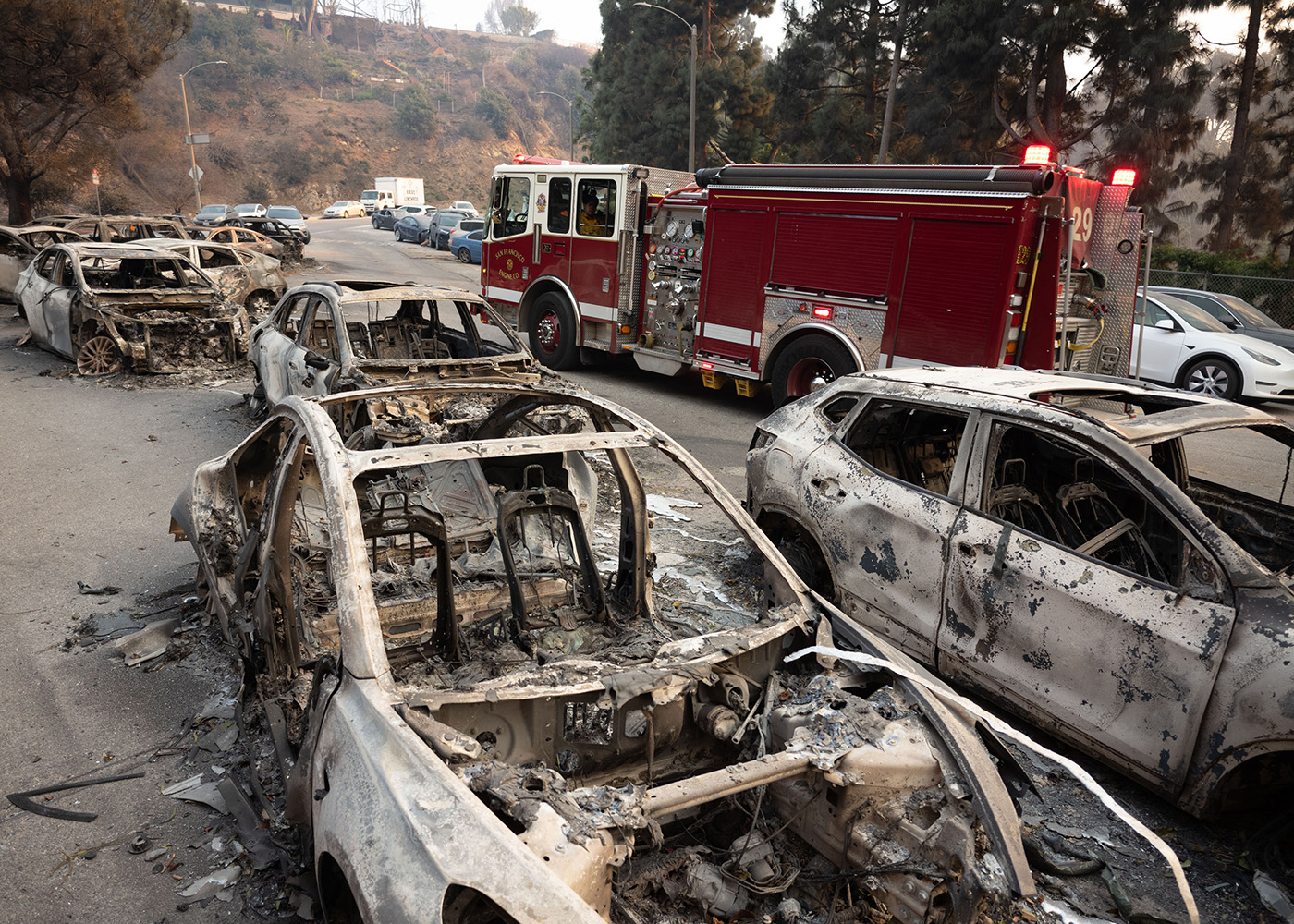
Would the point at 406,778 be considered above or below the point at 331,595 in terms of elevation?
above

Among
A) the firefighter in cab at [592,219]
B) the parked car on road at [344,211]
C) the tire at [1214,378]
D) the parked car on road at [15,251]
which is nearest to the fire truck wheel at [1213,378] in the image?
the tire at [1214,378]

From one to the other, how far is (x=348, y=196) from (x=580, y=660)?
71968 millimetres

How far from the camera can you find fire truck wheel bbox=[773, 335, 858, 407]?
30.8 ft

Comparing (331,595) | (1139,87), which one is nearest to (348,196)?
(1139,87)

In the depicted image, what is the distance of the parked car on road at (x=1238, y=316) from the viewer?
12492mm

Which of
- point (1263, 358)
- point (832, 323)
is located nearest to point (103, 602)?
point (832, 323)

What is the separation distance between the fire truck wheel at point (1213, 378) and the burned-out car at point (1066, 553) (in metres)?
8.30

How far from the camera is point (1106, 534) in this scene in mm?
3994

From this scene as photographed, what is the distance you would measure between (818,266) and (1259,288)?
13.7 meters

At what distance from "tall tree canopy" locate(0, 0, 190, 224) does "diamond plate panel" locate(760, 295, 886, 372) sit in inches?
847

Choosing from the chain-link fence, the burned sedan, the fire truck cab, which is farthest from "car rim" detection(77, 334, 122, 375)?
the chain-link fence

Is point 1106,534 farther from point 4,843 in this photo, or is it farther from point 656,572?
point 4,843

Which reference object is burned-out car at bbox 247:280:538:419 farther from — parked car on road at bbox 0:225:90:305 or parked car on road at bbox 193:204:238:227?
parked car on road at bbox 193:204:238:227

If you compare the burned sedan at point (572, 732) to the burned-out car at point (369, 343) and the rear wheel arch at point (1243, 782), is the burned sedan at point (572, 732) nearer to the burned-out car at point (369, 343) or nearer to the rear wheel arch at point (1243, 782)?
the rear wheel arch at point (1243, 782)
